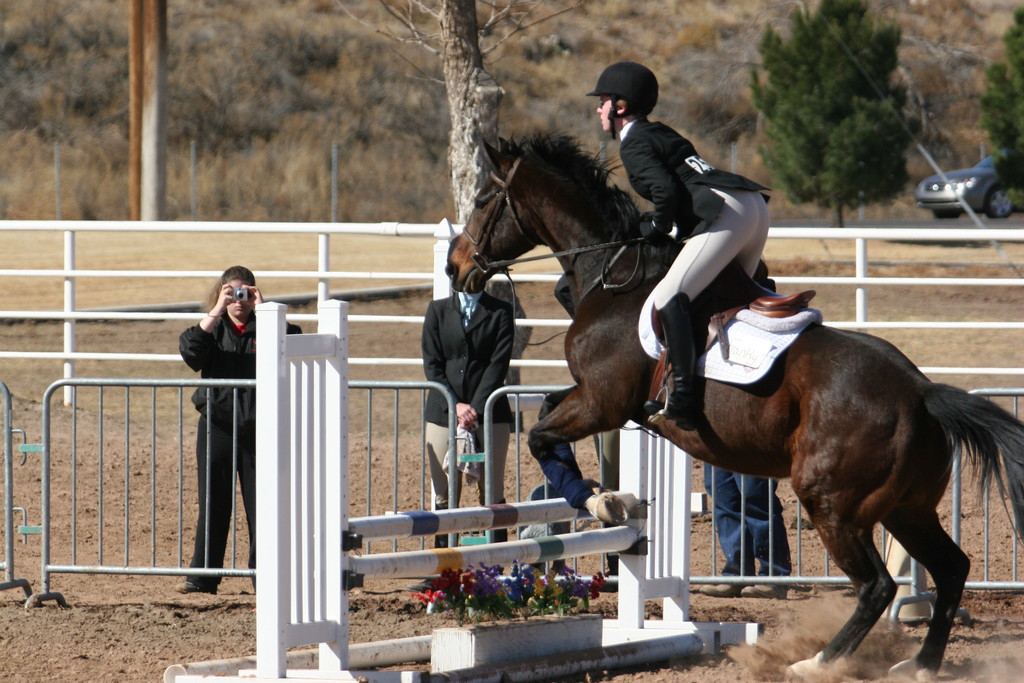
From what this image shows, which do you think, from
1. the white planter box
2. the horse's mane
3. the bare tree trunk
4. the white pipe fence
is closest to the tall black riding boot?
the horse's mane

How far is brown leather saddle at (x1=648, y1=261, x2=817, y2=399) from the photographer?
5.18 meters

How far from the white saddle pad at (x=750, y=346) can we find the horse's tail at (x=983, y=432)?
1.81 ft

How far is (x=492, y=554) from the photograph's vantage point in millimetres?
5375

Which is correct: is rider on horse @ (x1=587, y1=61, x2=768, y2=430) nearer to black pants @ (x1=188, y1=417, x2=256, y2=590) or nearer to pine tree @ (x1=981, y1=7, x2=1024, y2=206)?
black pants @ (x1=188, y1=417, x2=256, y2=590)

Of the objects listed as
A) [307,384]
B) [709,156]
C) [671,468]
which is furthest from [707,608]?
[709,156]

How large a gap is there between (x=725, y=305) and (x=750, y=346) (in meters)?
0.27

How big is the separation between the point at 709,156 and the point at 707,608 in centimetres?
2798

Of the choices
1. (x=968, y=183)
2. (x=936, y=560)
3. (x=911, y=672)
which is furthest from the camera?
(x=968, y=183)

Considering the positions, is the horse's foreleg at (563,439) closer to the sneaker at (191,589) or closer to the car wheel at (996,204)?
the sneaker at (191,589)

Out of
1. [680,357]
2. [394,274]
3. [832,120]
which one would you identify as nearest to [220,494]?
[680,357]

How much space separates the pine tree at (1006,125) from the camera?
23.4 m

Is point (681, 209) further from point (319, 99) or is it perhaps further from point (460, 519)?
point (319, 99)

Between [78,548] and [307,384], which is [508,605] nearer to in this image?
[307,384]

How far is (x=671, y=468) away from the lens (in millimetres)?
6102
